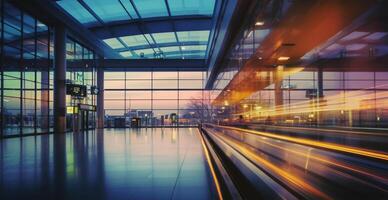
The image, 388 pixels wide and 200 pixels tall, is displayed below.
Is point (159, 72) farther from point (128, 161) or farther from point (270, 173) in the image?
point (270, 173)

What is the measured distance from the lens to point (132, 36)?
3123 cm

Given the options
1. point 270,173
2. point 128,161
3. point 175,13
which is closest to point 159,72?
point 175,13

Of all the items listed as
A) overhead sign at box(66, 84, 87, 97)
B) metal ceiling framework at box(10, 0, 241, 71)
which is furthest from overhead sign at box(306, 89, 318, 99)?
overhead sign at box(66, 84, 87, 97)

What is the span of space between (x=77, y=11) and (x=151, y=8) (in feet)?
16.6

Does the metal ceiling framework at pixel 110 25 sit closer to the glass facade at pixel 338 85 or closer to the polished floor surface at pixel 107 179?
the polished floor surface at pixel 107 179

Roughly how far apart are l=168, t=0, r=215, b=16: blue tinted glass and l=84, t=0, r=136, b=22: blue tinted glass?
137 inches

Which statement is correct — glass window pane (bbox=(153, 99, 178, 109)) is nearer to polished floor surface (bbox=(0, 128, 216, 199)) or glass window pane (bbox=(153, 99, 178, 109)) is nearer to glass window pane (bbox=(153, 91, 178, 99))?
glass window pane (bbox=(153, 91, 178, 99))

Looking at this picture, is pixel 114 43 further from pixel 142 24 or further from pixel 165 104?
pixel 165 104

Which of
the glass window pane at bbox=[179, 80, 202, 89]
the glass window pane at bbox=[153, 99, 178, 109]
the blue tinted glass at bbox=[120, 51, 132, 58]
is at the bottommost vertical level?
the glass window pane at bbox=[153, 99, 178, 109]

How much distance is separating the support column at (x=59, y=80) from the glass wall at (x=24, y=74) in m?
0.73

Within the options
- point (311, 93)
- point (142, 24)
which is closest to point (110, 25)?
point (142, 24)

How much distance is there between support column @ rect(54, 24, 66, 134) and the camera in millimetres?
25531

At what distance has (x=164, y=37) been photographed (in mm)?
31922

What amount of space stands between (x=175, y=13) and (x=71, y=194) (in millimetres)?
22122
